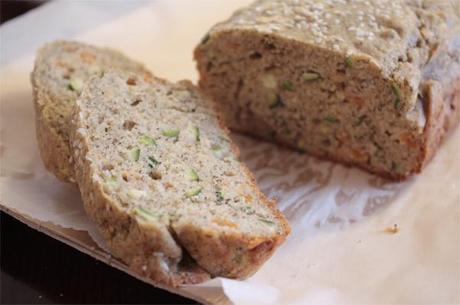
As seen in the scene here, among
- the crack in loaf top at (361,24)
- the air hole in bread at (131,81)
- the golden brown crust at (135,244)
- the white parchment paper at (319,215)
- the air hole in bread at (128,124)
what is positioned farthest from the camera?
the air hole in bread at (131,81)

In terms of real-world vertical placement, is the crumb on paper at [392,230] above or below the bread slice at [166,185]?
below

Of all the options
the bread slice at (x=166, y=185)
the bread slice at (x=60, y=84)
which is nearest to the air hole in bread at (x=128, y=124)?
the bread slice at (x=166, y=185)

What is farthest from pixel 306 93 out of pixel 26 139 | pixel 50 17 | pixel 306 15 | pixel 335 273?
pixel 50 17

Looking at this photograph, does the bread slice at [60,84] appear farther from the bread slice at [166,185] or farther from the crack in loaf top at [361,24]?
the crack in loaf top at [361,24]

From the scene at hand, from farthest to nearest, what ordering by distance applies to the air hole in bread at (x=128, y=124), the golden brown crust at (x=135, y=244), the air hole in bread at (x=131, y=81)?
the air hole in bread at (x=131, y=81)
the air hole in bread at (x=128, y=124)
the golden brown crust at (x=135, y=244)

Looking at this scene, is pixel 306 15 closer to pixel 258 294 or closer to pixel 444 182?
pixel 444 182

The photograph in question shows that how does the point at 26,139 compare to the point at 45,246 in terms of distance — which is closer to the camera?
the point at 45,246
